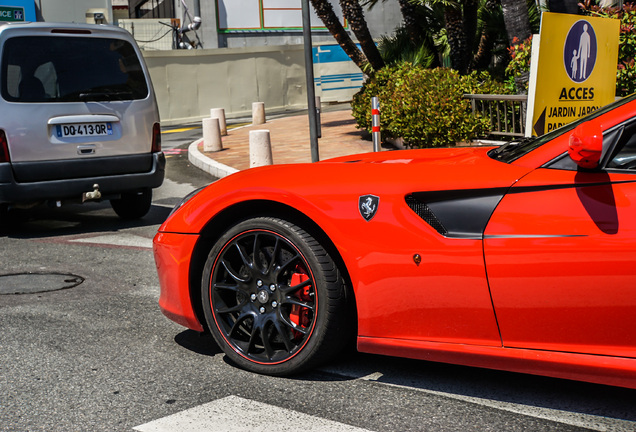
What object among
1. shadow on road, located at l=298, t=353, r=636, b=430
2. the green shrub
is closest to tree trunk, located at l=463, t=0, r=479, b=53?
the green shrub

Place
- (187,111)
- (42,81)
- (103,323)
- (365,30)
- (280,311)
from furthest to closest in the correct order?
1. (187,111)
2. (365,30)
3. (42,81)
4. (103,323)
5. (280,311)

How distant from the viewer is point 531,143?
3.66 meters

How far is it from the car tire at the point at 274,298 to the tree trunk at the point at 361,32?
1305 cm

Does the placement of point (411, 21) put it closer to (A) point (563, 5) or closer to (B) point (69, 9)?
(A) point (563, 5)

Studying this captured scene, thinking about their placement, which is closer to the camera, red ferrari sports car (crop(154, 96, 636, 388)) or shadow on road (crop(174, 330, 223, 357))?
red ferrari sports car (crop(154, 96, 636, 388))

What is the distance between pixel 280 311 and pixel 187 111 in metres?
26.8

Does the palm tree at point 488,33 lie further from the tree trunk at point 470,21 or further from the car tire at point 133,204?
the car tire at point 133,204

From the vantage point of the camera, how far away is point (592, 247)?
9.91ft

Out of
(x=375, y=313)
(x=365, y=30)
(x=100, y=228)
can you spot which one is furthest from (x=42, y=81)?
(x=365, y=30)

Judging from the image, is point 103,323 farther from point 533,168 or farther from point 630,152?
point 630,152

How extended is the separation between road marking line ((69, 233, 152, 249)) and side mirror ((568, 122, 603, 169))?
491cm

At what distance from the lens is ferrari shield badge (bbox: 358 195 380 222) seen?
3.46 m

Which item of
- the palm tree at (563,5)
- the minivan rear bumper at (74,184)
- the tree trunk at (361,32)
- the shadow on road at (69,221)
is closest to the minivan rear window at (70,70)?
the minivan rear bumper at (74,184)

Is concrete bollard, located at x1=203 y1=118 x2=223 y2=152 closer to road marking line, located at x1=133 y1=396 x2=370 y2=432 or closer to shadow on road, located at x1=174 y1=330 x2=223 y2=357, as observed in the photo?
shadow on road, located at x1=174 y1=330 x2=223 y2=357
